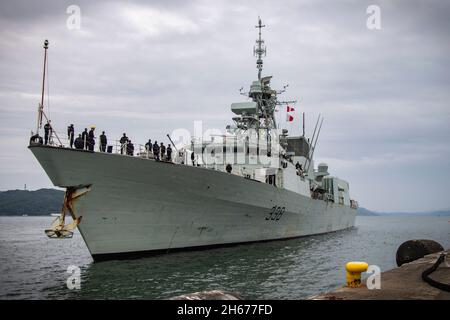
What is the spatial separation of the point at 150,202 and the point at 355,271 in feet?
33.8

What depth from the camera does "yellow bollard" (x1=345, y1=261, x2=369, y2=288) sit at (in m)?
6.34

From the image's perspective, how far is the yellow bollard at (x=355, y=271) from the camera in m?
6.34

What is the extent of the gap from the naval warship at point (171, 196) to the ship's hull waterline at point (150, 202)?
0.04 m

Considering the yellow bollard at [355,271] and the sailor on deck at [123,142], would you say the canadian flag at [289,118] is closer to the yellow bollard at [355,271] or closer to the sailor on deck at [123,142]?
the sailor on deck at [123,142]

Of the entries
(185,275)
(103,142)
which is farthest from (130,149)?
(185,275)

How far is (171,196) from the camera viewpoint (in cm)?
1574

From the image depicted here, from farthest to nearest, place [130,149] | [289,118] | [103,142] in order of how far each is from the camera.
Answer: [289,118] < [130,149] < [103,142]

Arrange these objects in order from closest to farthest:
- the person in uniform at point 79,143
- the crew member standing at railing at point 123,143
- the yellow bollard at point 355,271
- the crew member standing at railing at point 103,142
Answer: the yellow bollard at point 355,271 < the person in uniform at point 79,143 < the crew member standing at railing at point 103,142 < the crew member standing at railing at point 123,143

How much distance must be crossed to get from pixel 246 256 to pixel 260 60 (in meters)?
20.0

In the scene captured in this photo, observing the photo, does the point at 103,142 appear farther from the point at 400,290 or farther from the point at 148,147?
the point at 400,290

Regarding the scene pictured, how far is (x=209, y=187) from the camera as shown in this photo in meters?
16.8

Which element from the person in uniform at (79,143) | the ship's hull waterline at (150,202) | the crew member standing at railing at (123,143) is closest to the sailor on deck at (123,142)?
the crew member standing at railing at (123,143)

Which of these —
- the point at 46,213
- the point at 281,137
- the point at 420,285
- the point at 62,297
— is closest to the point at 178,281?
the point at 62,297

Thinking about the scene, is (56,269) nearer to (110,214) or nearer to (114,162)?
(110,214)
